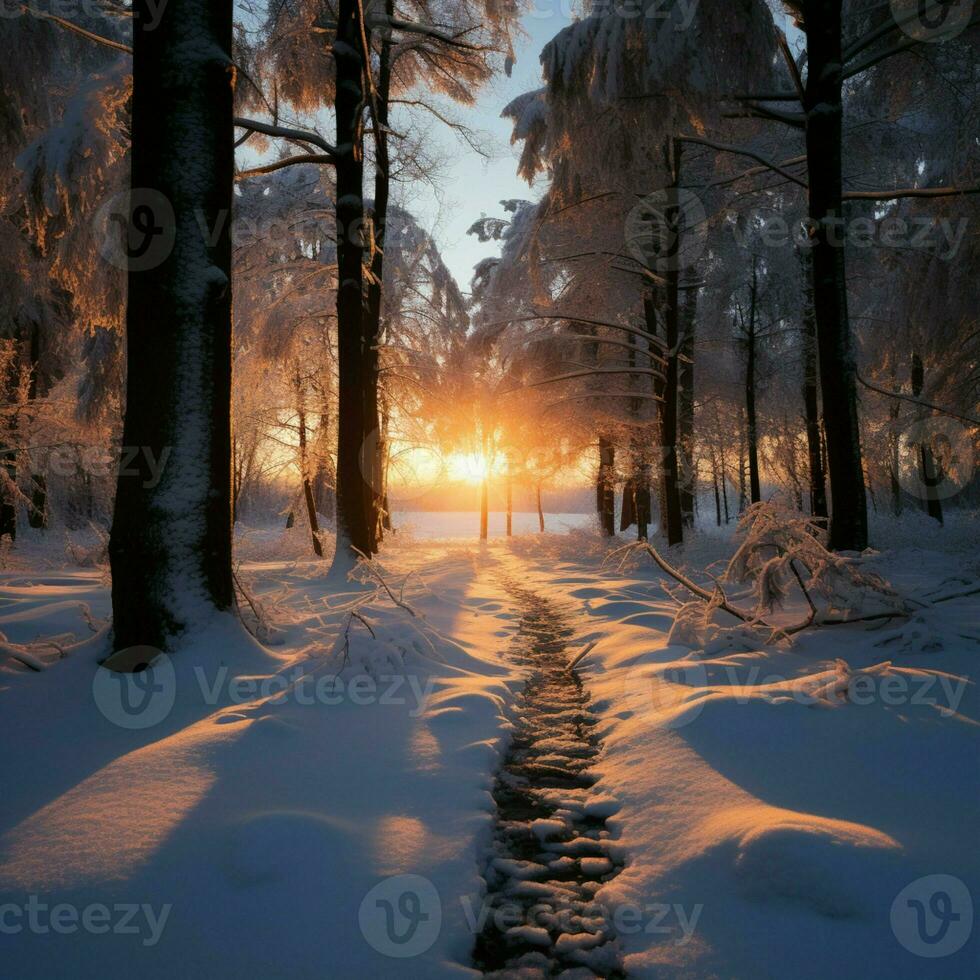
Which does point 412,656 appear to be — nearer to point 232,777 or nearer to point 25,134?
point 232,777

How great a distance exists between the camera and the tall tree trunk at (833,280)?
17.8 ft

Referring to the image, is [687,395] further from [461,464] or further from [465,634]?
[465,634]

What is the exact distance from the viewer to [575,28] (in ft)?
26.1

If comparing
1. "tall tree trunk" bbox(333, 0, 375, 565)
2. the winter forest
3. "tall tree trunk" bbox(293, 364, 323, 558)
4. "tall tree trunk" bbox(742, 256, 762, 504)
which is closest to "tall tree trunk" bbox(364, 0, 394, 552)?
the winter forest

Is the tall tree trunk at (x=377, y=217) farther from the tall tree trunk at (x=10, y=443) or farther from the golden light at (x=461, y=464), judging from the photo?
the tall tree trunk at (x=10, y=443)

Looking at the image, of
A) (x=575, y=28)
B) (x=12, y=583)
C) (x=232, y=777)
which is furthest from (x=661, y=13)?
(x=12, y=583)

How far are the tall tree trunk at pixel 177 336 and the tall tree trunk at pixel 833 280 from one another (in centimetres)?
534

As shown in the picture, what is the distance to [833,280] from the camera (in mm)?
5531

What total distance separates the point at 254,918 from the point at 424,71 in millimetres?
12371

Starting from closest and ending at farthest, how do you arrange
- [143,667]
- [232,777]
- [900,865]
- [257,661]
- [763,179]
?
[900,865] → [232,777] → [143,667] → [257,661] → [763,179]

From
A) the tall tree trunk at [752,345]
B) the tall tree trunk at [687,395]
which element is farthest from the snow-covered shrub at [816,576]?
the tall tree trunk at [752,345]

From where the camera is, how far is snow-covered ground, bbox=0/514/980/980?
1.46 metres

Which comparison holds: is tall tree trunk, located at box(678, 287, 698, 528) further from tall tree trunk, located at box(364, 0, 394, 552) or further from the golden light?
tall tree trunk, located at box(364, 0, 394, 552)

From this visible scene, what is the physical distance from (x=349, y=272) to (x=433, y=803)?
763cm
